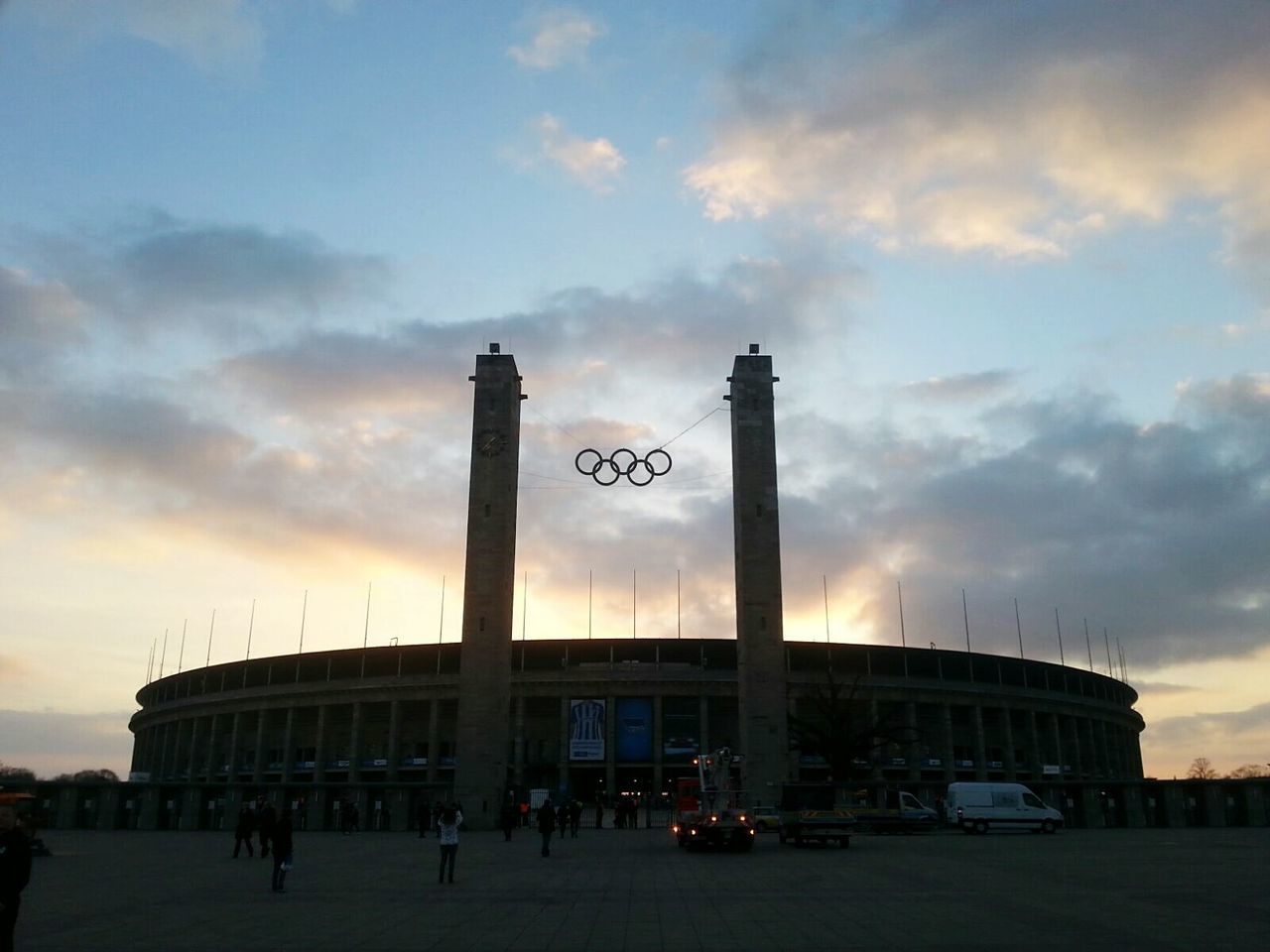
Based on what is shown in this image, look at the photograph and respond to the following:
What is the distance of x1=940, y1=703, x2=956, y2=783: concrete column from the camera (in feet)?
292

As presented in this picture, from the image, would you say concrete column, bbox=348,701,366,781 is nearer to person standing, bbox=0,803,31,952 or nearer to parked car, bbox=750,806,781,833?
parked car, bbox=750,806,781,833

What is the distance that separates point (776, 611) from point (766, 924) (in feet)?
155

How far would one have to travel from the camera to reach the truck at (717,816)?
113 feet

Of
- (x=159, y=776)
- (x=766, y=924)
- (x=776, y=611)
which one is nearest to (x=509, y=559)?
(x=776, y=611)

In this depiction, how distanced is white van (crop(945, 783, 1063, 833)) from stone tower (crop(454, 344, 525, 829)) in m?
26.7

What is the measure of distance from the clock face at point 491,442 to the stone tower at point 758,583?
15188 millimetres

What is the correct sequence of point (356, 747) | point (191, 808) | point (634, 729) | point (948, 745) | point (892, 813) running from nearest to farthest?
point (892, 813) → point (191, 808) → point (634, 729) → point (356, 747) → point (948, 745)

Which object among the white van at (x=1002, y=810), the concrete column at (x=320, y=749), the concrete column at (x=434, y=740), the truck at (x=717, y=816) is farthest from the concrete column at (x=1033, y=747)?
the concrete column at (x=320, y=749)

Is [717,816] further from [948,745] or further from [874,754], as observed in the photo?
[948,745]

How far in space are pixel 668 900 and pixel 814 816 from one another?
18.6 metres

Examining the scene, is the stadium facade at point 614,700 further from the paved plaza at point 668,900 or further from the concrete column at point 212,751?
the paved plaza at point 668,900

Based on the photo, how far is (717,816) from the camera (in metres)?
34.4

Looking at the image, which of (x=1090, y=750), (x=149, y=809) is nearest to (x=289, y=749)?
(x=149, y=809)

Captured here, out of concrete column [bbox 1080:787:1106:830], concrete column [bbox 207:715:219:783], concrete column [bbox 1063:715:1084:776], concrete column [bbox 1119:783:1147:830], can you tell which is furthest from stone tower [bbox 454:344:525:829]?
concrete column [bbox 1063:715:1084:776]
